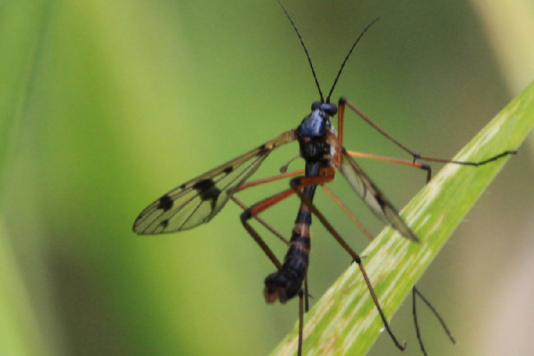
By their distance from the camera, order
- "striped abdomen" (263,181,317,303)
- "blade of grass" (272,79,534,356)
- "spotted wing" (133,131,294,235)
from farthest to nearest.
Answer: "spotted wing" (133,131,294,235) < "striped abdomen" (263,181,317,303) < "blade of grass" (272,79,534,356)

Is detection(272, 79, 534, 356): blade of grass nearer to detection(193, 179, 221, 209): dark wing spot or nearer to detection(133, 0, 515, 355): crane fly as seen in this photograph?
detection(133, 0, 515, 355): crane fly

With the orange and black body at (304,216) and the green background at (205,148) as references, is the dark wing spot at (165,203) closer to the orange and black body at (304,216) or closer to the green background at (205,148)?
the green background at (205,148)

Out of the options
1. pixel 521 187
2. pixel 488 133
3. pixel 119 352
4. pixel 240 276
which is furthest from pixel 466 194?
pixel 521 187

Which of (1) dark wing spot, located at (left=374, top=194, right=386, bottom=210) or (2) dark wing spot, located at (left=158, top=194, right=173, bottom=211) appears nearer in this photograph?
(1) dark wing spot, located at (left=374, top=194, right=386, bottom=210)

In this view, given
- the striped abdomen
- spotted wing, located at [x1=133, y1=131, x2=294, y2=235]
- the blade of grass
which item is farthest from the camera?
spotted wing, located at [x1=133, y1=131, x2=294, y2=235]

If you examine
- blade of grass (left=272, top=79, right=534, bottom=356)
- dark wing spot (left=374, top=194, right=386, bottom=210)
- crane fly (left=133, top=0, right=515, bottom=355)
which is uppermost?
crane fly (left=133, top=0, right=515, bottom=355)

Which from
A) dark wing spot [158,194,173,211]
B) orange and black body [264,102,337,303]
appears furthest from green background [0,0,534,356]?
orange and black body [264,102,337,303]
